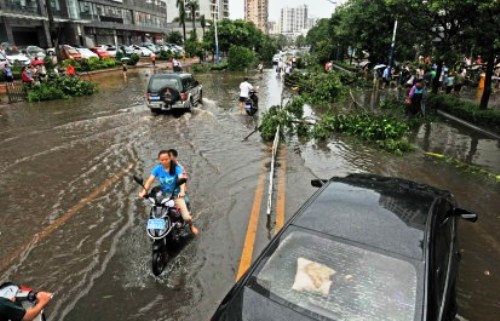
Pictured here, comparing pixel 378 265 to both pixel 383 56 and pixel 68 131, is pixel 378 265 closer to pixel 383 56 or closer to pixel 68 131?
pixel 68 131

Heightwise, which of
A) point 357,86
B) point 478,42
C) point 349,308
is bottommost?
point 357,86

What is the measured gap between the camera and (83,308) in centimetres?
429

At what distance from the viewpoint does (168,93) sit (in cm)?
1487

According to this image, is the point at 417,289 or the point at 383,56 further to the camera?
the point at 383,56

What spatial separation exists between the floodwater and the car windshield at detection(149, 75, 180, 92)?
4.68 ft

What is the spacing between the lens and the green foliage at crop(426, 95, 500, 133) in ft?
43.8

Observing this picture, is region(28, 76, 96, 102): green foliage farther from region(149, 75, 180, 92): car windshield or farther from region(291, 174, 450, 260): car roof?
region(291, 174, 450, 260): car roof

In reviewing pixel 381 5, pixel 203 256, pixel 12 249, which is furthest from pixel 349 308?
pixel 381 5

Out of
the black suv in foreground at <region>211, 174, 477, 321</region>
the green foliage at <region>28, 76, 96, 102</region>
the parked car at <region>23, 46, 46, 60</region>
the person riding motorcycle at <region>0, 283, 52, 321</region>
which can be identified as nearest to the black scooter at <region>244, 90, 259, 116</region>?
the green foliage at <region>28, 76, 96, 102</region>

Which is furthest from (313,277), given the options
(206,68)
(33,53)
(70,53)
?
(206,68)

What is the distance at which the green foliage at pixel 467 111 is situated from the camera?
1335cm

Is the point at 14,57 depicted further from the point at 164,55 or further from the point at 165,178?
the point at 165,178

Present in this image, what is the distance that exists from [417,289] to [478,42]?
45.4 ft

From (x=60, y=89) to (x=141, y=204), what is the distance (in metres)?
15.8
